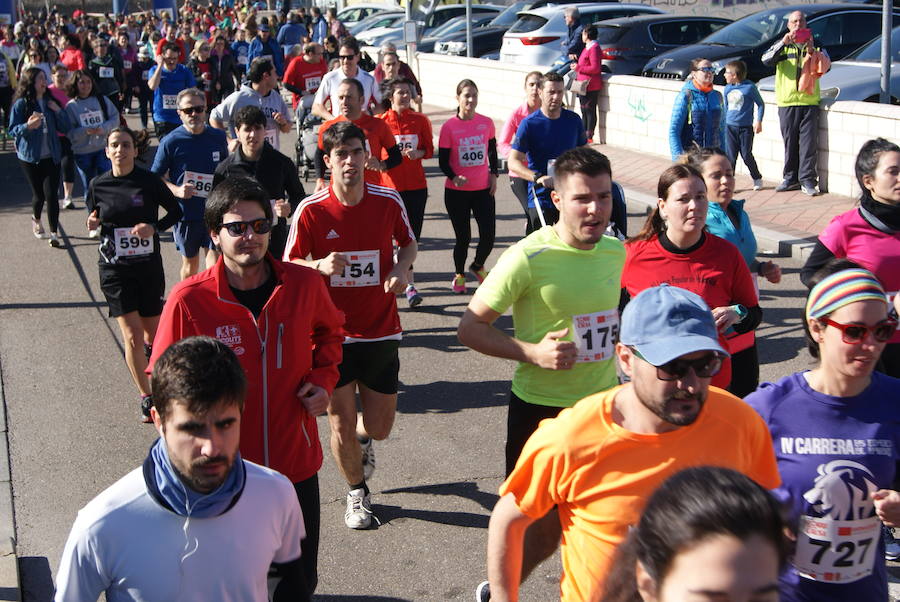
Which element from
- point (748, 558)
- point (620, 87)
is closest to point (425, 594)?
point (748, 558)

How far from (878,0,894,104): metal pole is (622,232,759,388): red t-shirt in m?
8.61

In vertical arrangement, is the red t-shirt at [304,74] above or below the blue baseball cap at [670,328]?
below

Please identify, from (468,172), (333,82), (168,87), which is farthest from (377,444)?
(168,87)

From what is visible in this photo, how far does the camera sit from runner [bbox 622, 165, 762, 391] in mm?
5160

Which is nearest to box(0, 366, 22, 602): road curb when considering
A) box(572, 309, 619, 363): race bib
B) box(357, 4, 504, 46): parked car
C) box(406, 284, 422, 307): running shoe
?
box(572, 309, 619, 363): race bib

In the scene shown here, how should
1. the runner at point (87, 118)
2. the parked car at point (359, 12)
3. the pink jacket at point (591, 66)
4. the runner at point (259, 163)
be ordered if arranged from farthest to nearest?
the parked car at point (359, 12) < the pink jacket at point (591, 66) < the runner at point (87, 118) < the runner at point (259, 163)

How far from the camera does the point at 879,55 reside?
14.9m

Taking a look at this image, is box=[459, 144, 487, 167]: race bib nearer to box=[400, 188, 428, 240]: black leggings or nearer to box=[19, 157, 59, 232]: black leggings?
box=[400, 188, 428, 240]: black leggings

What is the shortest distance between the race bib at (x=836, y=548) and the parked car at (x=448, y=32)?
24754 millimetres

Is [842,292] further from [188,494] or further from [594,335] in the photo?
[188,494]

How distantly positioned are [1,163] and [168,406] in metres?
18.3

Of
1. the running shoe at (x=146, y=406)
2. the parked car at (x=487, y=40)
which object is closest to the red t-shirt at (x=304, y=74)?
the running shoe at (x=146, y=406)

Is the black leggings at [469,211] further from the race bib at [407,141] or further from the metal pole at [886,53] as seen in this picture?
the metal pole at [886,53]

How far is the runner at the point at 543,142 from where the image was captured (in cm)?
905
